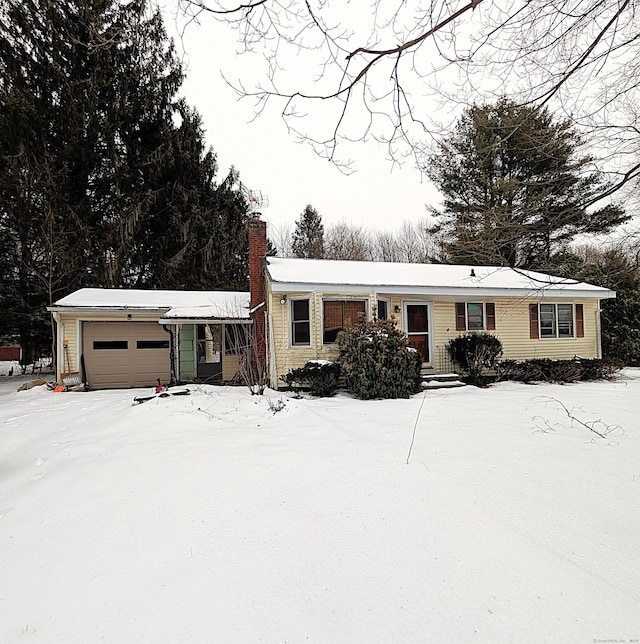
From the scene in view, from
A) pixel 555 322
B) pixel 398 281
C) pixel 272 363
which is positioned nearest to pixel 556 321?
pixel 555 322

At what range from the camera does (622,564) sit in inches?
106

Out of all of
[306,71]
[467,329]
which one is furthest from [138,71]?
[306,71]

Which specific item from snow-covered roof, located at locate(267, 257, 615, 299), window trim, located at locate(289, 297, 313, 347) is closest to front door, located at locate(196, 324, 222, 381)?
snow-covered roof, located at locate(267, 257, 615, 299)

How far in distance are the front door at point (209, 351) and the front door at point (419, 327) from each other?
6440 millimetres

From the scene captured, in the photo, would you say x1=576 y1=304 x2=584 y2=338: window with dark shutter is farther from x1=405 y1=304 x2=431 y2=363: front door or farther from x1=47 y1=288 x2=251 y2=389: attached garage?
x1=47 y1=288 x2=251 y2=389: attached garage

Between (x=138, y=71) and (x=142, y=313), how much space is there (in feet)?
45.9

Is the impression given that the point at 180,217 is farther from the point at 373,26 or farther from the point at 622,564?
the point at 622,564

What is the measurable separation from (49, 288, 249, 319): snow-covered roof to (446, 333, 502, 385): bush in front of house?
264 inches

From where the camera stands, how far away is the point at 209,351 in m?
14.8

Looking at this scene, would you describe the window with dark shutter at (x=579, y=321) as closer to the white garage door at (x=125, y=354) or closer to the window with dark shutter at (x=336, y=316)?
the window with dark shutter at (x=336, y=316)

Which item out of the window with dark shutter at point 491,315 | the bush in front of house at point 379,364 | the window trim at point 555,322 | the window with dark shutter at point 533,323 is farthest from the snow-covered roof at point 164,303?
the window trim at point 555,322

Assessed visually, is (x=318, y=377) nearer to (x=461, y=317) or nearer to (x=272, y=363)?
(x=272, y=363)

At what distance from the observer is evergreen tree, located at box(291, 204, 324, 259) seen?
104ft

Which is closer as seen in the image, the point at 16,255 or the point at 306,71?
the point at 306,71
